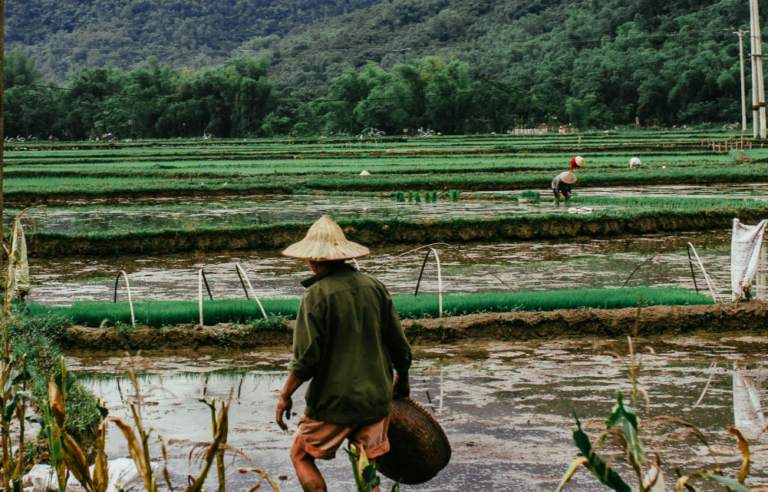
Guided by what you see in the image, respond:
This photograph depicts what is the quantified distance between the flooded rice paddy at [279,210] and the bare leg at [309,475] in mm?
11915

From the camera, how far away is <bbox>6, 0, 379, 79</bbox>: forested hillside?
503ft

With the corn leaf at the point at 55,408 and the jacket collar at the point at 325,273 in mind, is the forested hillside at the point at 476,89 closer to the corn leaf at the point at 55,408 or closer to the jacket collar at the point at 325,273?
the jacket collar at the point at 325,273

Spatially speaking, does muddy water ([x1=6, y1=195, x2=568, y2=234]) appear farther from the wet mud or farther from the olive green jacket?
the olive green jacket

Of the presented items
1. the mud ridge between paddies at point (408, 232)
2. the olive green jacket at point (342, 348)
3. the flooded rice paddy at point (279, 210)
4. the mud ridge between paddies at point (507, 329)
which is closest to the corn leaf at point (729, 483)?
the olive green jacket at point (342, 348)

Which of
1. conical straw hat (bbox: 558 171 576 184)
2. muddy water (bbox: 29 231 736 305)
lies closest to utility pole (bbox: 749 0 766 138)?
conical straw hat (bbox: 558 171 576 184)

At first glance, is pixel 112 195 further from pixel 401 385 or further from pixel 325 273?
pixel 325 273

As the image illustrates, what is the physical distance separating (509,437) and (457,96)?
7509 centimetres

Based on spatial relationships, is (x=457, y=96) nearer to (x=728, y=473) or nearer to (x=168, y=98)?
(x=168, y=98)

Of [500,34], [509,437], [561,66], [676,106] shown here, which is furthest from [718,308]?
[500,34]

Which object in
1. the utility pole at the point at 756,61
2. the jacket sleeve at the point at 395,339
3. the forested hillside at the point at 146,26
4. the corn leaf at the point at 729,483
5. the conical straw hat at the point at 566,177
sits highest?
the forested hillside at the point at 146,26

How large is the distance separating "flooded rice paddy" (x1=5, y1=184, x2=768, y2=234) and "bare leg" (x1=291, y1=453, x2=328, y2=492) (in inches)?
469

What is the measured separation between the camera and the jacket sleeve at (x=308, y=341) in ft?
10.3

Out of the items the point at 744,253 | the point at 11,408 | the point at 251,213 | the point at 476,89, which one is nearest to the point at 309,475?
the point at 11,408

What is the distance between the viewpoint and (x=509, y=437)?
14.9 ft
